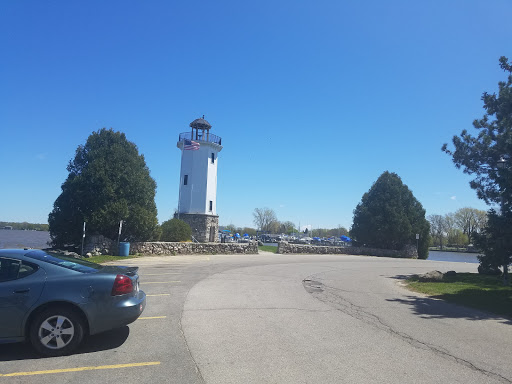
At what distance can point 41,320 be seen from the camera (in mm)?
5086

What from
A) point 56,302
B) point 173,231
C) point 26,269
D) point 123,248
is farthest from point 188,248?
point 56,302

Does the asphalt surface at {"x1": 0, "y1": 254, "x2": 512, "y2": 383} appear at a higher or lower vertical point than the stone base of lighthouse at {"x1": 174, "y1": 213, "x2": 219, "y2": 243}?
lower

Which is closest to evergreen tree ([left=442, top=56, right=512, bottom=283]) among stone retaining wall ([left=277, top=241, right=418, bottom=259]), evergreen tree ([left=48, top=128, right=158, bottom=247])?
evergreen tree ([left=48, top=128, right=158, bottom=247])

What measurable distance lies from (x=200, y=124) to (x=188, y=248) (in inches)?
718

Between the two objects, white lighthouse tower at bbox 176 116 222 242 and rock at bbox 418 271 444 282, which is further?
white lighthouse tower at bbox 176 116 222 242

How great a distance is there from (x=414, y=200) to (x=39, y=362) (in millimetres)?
44053

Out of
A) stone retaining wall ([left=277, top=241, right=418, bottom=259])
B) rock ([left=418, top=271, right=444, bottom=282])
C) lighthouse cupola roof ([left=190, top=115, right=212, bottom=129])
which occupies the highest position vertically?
lighthouse cupola roof ([left=190, top=115, right=212, bottom=129])

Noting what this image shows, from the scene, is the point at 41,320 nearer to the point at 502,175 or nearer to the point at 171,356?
the point at 171,356

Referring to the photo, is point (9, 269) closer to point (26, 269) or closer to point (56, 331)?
point (26, 269)

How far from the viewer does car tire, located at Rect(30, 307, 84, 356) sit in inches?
199

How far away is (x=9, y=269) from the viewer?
17.4 feet

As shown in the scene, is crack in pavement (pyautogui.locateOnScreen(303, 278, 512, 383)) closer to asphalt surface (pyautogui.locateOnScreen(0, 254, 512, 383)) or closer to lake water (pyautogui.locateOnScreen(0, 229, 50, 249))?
asphalt surface (pyautogui.locateOnScreen(0, 254, 512, 383))

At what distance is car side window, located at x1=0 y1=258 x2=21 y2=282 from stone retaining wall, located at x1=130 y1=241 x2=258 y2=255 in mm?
20082

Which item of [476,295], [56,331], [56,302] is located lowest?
[476,295]
